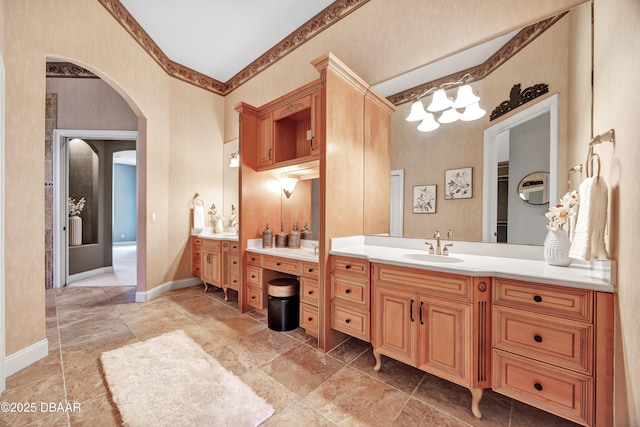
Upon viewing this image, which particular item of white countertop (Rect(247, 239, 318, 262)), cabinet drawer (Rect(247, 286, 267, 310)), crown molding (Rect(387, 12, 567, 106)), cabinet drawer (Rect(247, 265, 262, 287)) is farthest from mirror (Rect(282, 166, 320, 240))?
crown molding (Rect(387, 12, 567, 106))

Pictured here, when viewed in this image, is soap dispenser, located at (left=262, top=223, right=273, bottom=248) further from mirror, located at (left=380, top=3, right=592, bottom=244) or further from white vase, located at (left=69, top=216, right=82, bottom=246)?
white vase, located at (left=69, top=216, right=82, bottom=246)

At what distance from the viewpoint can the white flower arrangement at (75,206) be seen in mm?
4707

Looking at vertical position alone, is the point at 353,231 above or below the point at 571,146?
below

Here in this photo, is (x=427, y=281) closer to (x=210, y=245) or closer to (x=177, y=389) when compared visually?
(x=177, y=389)

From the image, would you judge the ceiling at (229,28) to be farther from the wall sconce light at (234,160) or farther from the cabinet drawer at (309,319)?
the cabinet drawer at (309,319)

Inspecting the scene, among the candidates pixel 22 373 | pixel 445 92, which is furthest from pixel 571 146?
pixel 22 373

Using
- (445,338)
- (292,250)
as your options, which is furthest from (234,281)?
(445,338)

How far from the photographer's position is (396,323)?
1.81m

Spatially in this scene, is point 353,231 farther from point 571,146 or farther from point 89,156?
point 89,156

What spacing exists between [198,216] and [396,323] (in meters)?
3.57

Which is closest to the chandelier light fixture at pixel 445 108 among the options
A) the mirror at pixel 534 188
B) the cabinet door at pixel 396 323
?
the mirror at pixel 534 188

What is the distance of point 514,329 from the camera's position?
140cm

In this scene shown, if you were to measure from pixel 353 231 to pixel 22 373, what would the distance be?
112 inches

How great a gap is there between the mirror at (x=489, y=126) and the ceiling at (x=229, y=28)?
0.28m
